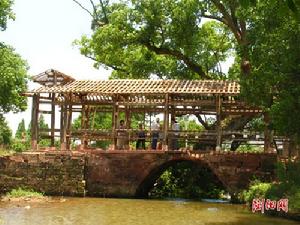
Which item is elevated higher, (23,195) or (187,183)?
(187,183)

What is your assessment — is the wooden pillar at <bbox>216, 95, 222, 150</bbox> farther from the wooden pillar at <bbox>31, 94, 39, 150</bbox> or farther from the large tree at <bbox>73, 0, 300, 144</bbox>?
the wooden pillar at <bbox>31, 94, 39, 150</bbox>

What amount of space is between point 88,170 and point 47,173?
1.89 metres

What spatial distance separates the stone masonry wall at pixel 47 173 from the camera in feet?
73.5

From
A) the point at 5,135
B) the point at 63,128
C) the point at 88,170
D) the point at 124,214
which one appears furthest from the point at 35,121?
the point at 5,135

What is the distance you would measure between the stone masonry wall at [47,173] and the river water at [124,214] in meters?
2.03

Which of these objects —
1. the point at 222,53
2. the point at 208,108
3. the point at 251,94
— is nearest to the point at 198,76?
the point at 222,53

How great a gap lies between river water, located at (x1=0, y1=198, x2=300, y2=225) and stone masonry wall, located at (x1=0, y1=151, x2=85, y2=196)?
79.9 inches

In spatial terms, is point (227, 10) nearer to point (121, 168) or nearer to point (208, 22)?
point (208, 22)

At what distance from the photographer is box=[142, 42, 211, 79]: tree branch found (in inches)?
1080

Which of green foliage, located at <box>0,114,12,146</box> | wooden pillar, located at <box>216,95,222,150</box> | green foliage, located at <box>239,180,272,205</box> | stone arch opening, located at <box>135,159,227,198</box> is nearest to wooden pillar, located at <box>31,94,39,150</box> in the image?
stone arch opening, located at <box>135,159,227,198</box>

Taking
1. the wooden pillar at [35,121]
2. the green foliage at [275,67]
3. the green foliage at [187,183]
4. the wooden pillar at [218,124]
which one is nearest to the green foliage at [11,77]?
the wooden pillar at [35,121]

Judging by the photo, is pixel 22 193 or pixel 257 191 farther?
pixel 22 193

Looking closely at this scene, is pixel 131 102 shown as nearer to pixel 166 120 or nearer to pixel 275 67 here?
pixel 166 120

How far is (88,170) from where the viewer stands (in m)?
22.6
